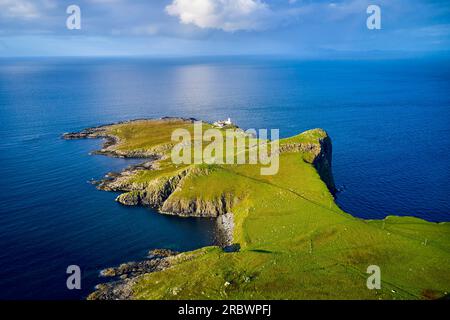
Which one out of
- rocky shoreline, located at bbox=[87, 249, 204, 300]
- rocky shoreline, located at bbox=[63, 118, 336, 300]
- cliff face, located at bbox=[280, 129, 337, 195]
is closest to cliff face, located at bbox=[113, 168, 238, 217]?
rocky shoreline, located at bbox=[63, 118, 336, 300]

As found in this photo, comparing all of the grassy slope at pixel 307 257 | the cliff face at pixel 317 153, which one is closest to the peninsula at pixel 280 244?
the grassy slope at pixel 307 257

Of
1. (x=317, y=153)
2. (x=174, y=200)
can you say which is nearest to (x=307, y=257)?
(x=174, y=200)

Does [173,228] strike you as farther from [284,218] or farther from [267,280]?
[267,280]

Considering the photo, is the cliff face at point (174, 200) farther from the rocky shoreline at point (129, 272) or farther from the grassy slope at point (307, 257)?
the rocky shoreline at point (129, 272)

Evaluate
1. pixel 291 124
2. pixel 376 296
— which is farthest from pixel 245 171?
pixel 291 124

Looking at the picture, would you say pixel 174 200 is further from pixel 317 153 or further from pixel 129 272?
pixel 317 153
